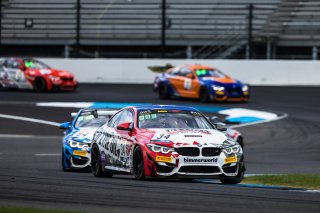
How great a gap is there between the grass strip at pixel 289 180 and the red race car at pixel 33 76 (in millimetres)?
19052

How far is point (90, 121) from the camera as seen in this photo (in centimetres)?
1798

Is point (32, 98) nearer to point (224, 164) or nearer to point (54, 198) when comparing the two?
point (224, 164)

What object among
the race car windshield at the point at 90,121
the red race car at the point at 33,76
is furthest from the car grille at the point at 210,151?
the red race car at the point at 33,76

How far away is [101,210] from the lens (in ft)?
31.7

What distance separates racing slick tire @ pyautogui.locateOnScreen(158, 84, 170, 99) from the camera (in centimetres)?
3206

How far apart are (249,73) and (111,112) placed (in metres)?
19.1

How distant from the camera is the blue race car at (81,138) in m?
17.2

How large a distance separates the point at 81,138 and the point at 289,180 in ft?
14.6

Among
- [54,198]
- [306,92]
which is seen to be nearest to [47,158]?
[54,198]

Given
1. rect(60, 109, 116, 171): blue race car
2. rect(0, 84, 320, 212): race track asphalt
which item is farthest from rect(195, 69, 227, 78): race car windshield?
rect(60, 109, 116, 171): blue race car

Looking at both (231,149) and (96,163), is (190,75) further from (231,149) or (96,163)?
(231,149)

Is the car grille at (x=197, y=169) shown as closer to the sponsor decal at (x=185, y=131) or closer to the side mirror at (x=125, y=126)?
the sponsor decal at (x=185, y=131)

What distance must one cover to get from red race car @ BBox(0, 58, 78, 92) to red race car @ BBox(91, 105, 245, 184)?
19.1 metres

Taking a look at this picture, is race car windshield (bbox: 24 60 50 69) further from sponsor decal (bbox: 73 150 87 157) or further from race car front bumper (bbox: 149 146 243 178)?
race car front bumper (bbox: 149 146 243 178)
